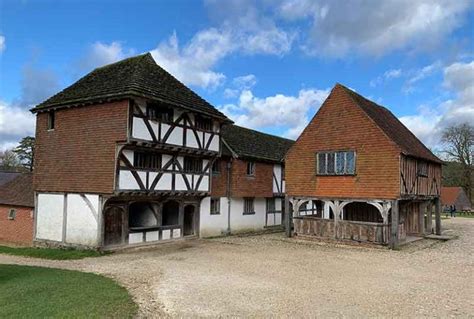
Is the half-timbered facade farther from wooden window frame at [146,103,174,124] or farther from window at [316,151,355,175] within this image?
window at [316,151,355,175]

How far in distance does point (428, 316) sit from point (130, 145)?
40.4 feet

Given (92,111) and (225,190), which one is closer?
(92,111)

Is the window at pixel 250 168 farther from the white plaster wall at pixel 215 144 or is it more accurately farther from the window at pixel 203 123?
the window at pixel 203 123

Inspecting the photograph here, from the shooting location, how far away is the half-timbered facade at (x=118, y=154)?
1661 cm

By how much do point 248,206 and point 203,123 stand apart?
7477 millimetres

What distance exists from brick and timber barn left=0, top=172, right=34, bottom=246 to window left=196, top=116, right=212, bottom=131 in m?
9.07

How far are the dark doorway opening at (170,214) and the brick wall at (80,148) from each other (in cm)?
522

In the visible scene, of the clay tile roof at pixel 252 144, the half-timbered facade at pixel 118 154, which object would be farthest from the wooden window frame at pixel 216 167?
the half-timbered facade at pixel 118 154

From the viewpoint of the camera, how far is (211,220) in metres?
22.8

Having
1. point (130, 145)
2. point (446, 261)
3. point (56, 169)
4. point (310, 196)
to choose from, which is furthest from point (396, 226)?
point (56, 169)

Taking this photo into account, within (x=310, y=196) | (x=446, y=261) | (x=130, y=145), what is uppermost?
(x=130, y=145)

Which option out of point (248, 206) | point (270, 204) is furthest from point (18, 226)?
point (270, 204)

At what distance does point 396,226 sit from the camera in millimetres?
18156

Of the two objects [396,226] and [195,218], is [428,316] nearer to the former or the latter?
[396,226]
